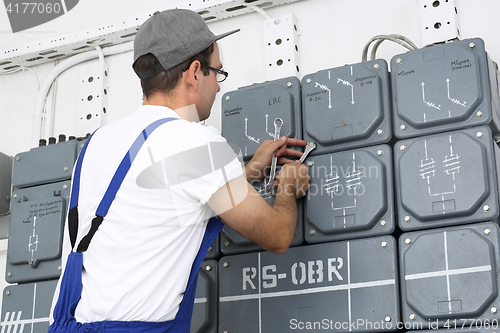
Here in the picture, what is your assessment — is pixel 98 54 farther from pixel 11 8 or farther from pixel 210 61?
pixel 210 61

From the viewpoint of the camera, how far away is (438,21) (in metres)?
2.15

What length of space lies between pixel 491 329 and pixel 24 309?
172 centimetres

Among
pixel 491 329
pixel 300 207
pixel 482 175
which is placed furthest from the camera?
pixel 300 207

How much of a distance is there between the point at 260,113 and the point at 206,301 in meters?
0.68

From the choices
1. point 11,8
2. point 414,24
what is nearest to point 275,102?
point 414,24

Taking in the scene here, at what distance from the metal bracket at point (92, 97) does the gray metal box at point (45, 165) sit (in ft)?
1.17

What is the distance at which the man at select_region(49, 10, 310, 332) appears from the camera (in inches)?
55.1

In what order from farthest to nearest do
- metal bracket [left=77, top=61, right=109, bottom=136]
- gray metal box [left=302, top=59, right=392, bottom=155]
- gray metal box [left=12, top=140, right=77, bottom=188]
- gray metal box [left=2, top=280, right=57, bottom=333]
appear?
metal bracket [left=77, top=61, right=109, bottom=136] → gray metal box [left=12, top=140, right=77, bottom=188] → gray metal box [left=2, top=280, right=57, bottom=333] → gray metal box [left=302, top=59, right=392, bottom=155]

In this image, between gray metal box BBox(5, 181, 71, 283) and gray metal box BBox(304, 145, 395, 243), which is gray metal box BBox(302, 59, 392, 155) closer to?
gray metal box BBox(304, 145, 395, 243)

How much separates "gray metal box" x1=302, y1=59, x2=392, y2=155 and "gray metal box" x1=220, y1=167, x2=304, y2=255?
201 mm

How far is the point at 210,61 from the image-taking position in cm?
176

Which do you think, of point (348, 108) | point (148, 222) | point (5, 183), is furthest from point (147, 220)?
point (5, 183)

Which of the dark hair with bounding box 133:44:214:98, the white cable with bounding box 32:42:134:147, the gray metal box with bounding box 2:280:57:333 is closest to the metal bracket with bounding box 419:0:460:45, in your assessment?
the dark hair with bounding box 133:44:214:98

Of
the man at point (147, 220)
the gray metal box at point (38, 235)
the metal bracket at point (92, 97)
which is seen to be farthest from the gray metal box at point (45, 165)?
the man at point (147, 220)
